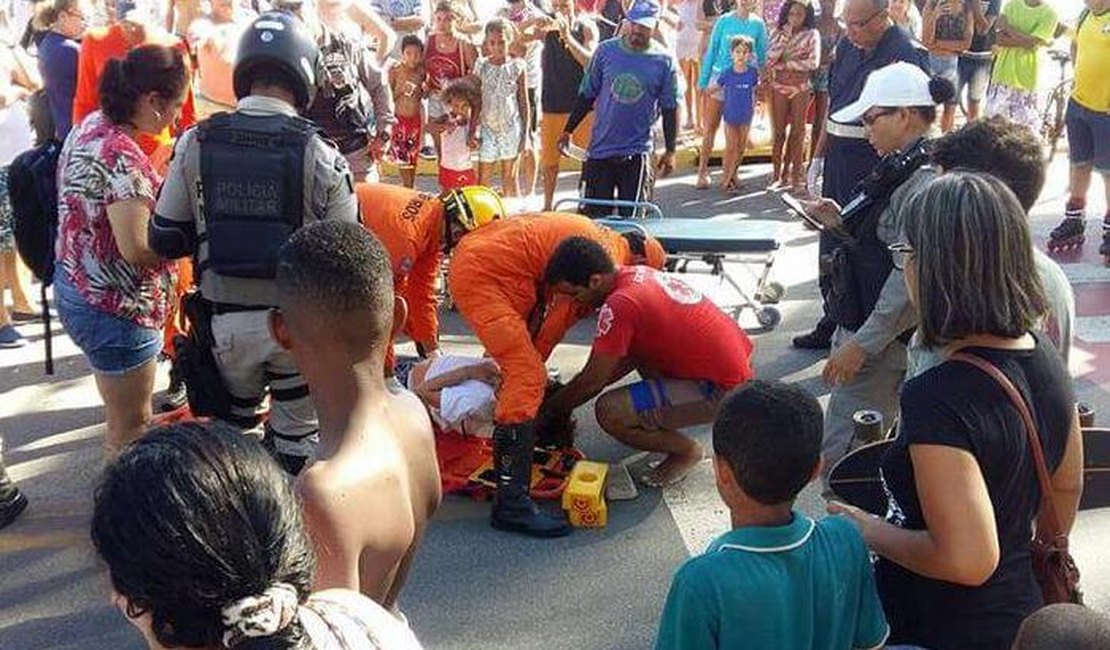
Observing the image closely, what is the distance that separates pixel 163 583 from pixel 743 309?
6.05 m

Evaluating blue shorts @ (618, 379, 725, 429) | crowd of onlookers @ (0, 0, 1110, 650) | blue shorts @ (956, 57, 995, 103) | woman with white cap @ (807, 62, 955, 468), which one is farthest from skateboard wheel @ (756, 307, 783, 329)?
blue shorts @ (956, 57, 995, 103)

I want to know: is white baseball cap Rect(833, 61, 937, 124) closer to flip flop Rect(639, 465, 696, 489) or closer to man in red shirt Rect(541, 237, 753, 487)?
man in red shirt Rect(541, 237, 753, 487)

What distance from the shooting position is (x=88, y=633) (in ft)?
13.3

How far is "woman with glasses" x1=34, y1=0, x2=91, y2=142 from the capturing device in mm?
7016

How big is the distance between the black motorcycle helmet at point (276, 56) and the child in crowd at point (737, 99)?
669cm

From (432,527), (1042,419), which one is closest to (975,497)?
(1042,419)

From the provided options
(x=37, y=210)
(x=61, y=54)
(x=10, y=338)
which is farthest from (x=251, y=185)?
(x=61, y=54)

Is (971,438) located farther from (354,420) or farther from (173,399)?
(173,399)

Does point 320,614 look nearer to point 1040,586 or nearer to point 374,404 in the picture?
point 374,404

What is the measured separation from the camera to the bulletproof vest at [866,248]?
4.42 m

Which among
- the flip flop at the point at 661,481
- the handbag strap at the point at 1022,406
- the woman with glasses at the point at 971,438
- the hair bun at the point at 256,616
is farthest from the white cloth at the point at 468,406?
the hair bun at the point at 256,616

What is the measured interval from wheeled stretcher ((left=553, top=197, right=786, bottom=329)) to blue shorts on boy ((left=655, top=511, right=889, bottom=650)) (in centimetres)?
432

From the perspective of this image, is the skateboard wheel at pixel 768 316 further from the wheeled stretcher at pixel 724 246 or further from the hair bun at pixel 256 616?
the hair bun at pixel 256 616

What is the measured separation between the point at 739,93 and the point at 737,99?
0.06 meters
